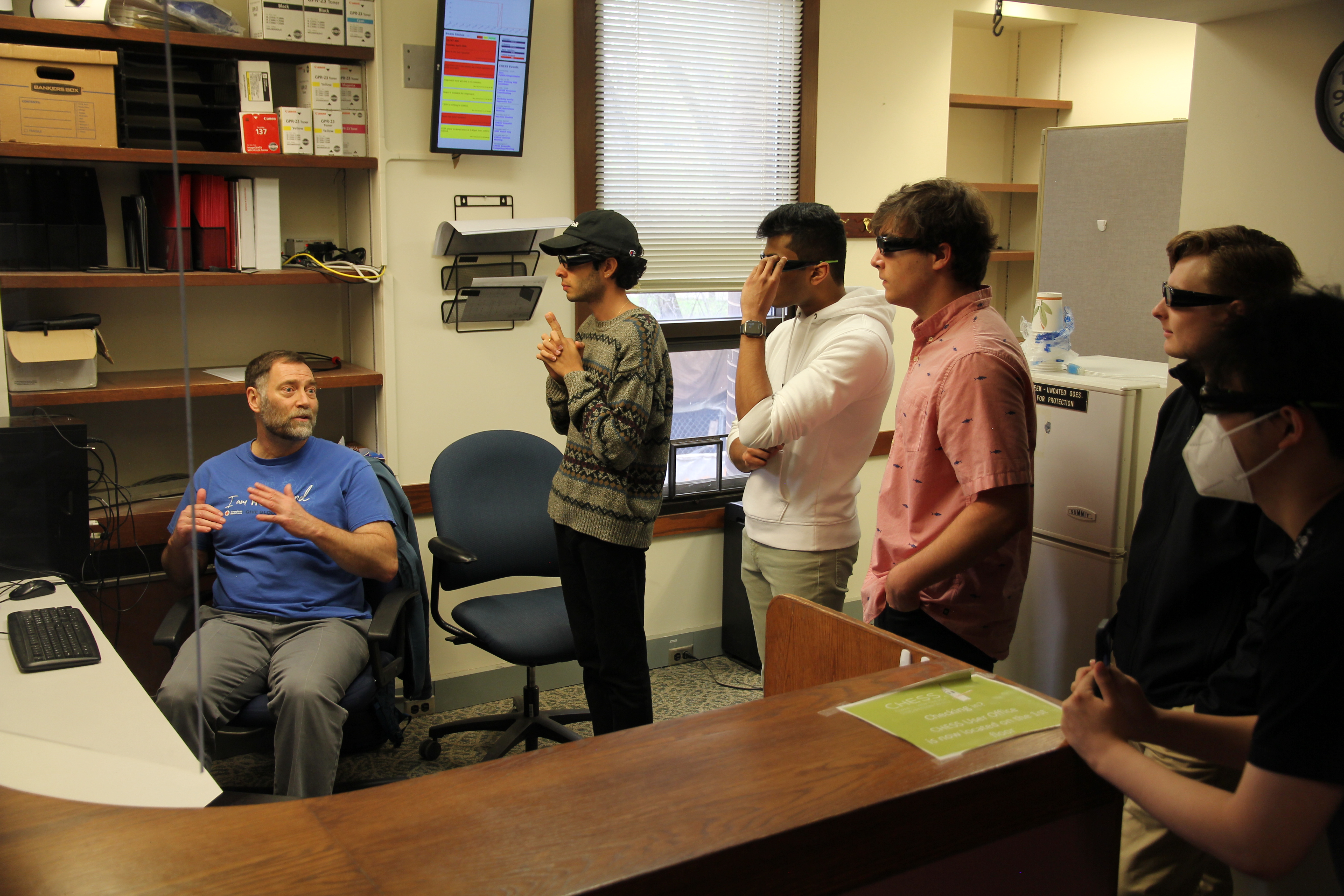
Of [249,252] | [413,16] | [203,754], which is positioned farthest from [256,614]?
[413,16]

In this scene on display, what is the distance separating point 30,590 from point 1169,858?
70.2 inches

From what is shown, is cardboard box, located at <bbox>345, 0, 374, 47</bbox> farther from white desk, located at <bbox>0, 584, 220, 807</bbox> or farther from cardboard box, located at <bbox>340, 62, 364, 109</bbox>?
white desk, located at <bbox>0, 584, 220, 807</bbox>

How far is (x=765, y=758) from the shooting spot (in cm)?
122

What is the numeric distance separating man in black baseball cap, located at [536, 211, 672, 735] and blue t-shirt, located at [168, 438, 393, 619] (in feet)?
2.07

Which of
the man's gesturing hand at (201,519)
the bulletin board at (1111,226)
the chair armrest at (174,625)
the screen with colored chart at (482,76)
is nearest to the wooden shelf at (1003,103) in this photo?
the bulletin board at (1111,226)

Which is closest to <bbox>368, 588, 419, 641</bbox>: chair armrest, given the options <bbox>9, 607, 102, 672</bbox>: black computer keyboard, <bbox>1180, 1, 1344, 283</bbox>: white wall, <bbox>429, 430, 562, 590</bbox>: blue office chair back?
<bbox>429, 430, 562, 590</bbox>: blue office chair back

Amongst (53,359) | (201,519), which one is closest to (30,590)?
(53,359)

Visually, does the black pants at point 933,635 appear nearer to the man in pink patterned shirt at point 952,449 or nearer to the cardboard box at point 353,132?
the man in pink patterned shirt at point 952,449

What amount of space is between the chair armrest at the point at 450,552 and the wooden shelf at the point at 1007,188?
2961 mm

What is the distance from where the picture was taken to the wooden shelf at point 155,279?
3.87ft

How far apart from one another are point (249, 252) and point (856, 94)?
2.38 metres

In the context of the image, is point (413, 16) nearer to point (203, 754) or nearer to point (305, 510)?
point (305, 510)

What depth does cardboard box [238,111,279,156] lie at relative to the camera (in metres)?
2.76

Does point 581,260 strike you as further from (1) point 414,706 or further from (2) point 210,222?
(1) point 414,706
